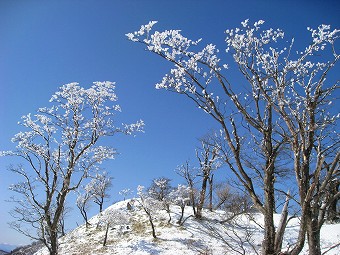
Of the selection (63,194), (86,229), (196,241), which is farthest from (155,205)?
(63,194)

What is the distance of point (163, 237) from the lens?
2530 cm

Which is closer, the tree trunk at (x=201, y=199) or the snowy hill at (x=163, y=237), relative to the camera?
the snowy hill at (x=163, y=237)

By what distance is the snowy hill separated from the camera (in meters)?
22.5

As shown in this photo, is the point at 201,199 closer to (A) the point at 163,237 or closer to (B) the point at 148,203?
(B) the point at 148,203

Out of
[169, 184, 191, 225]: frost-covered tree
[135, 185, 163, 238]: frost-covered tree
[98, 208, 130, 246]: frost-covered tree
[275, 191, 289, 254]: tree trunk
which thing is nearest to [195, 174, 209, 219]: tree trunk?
[169, 184, 191, 225]: frost-covered tree

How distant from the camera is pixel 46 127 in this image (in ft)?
45.6

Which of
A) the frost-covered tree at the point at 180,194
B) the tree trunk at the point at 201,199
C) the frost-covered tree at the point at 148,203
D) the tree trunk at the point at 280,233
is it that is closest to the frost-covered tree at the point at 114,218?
the frost-covered tree at the point at 148,203

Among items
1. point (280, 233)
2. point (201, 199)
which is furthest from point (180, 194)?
point (280, 233)

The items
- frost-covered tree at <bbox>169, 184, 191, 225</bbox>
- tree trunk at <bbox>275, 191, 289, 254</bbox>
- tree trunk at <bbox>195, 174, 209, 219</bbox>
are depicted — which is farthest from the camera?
tree trunk at <bbox>195, 174, 209, 219</bbox>

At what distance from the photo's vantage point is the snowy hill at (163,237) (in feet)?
74.0

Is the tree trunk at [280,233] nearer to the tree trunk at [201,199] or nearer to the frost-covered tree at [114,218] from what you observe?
the frost-covered tree at [114,218]

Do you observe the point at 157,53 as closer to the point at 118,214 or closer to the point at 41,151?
the point at 41,151

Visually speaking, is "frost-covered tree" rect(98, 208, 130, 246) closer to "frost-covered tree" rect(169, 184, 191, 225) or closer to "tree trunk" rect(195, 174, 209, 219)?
"frost-covered tree" rect(169, 184, 191, 225)

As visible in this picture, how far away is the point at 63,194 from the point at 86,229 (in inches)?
840
